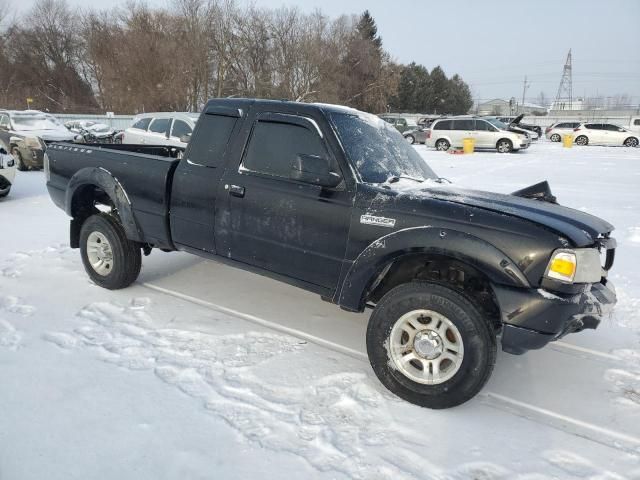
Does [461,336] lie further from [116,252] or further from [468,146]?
[468,146]

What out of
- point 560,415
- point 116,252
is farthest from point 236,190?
point 560,415

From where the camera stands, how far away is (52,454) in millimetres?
2414

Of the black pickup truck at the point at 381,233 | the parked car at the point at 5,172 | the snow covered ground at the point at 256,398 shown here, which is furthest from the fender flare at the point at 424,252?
the parked car at the point at 5,172

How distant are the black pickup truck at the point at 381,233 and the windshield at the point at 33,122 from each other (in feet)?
39.0

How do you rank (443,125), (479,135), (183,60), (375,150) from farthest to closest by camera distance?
(183,60) < (443,125) < (479,135) < (375,150)

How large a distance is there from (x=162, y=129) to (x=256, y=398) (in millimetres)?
11468

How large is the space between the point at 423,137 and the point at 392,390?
87.2 feet

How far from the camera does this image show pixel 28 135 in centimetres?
1348

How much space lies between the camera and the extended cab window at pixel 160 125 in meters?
12.8

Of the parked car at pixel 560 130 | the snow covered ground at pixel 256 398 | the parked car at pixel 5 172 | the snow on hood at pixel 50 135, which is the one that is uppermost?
the parked car at pixel 560 130

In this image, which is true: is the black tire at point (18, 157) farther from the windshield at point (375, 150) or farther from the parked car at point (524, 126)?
the parked car at point (524, 126)

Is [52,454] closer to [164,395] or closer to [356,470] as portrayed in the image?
[164,395]

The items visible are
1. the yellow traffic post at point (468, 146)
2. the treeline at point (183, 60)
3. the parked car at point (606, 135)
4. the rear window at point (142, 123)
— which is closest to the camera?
the rear window at point (142, 123)

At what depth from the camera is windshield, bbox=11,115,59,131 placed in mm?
13954
